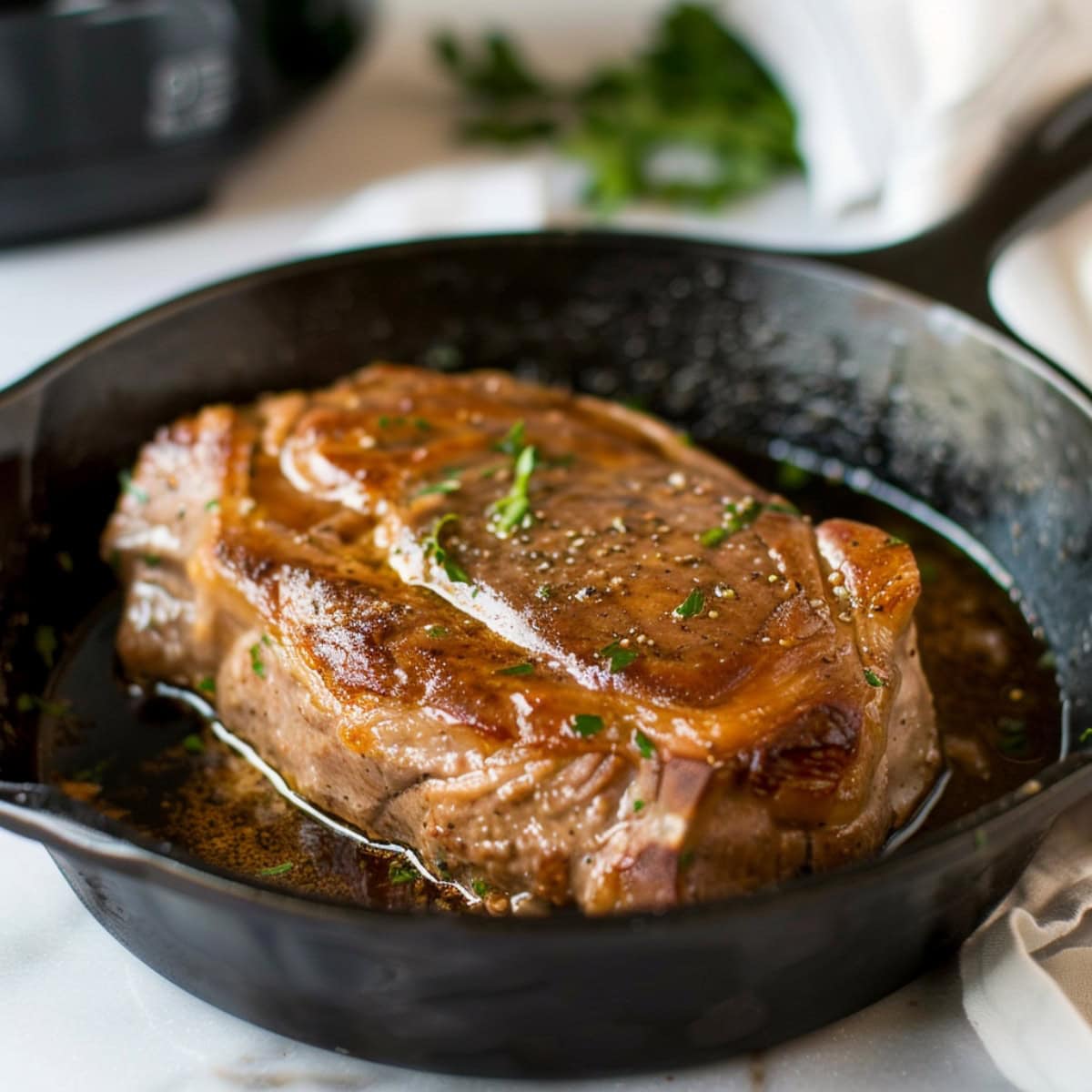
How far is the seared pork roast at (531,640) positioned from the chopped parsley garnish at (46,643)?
0.15 meters

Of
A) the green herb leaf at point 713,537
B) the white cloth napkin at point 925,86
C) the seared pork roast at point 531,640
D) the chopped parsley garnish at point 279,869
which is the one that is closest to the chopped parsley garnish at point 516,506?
the seared pork roast at point 531,640

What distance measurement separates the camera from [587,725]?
1857 mm

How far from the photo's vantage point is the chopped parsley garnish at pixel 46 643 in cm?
254

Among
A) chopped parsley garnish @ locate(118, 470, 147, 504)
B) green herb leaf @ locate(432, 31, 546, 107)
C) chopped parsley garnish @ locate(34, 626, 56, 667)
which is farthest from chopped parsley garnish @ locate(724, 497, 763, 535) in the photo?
green herb leaf @ locate(432, 31, 546, 107)

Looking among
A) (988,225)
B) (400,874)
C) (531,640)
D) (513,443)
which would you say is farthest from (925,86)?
(400,874)

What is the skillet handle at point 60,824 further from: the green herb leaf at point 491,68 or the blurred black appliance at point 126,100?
the green herb leaf at point 491,68

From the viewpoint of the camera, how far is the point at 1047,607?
261 cm

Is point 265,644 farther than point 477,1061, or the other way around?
point 265,644

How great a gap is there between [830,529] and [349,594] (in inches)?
28.7

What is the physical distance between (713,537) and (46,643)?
3.90 feet

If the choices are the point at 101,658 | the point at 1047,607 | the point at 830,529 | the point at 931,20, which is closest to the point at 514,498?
the point at 830,529

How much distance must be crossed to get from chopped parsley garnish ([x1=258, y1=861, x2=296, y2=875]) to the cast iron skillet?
194mm

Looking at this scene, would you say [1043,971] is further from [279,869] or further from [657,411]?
[657,411]

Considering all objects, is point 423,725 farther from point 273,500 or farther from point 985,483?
point 985,483
